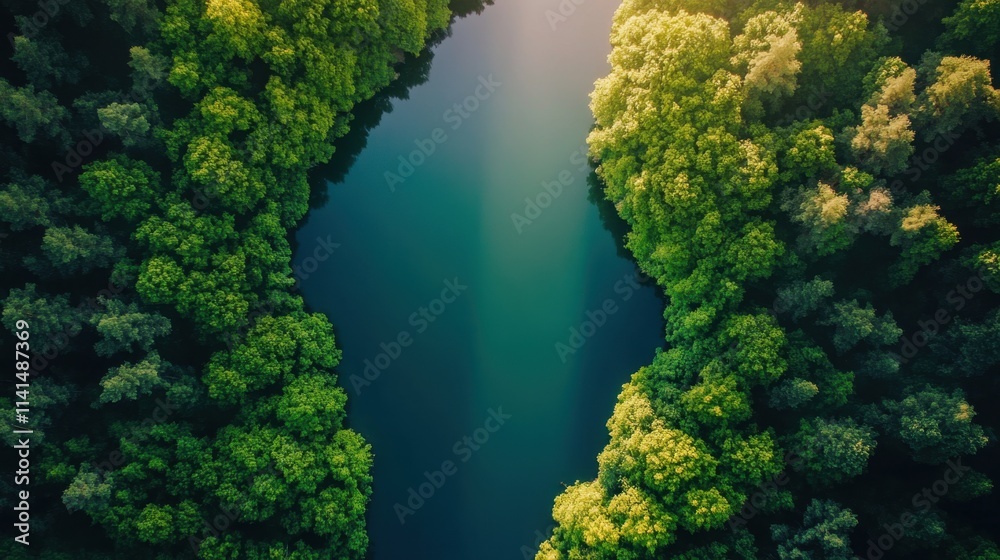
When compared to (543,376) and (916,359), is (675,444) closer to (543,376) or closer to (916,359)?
(543,376)

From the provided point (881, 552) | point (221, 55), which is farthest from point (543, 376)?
point (221, 55)

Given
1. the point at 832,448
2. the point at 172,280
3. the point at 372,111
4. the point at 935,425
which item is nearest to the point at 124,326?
the point at 172,280

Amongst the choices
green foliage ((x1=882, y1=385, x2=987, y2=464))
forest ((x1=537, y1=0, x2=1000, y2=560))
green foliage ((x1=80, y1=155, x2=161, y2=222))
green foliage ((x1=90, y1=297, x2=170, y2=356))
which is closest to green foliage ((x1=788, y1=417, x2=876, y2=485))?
forest ((x1=537, y1=0, x2=1000, y2=560))

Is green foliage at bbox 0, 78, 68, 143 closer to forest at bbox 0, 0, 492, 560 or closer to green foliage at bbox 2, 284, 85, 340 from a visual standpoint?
forest at bbox 0, 0, 492, 560

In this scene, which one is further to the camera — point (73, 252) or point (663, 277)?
point (663, 277)

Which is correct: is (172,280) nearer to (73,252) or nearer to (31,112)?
(73,252)
